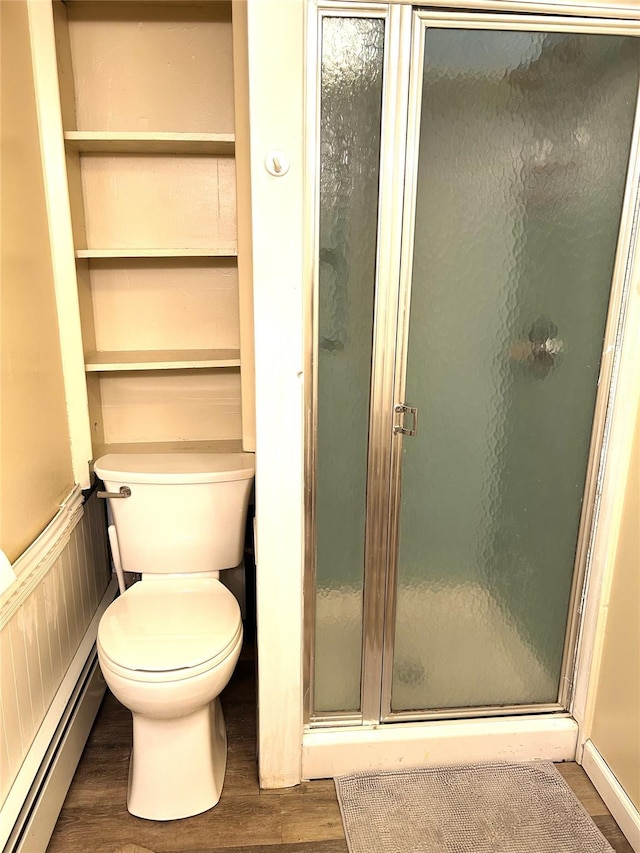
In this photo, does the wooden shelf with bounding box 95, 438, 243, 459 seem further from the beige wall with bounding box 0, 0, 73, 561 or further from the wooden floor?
the wooden floor

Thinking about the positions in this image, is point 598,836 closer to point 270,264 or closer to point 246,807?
point 246,807

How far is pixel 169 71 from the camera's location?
1.99 m

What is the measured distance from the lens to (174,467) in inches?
78.4

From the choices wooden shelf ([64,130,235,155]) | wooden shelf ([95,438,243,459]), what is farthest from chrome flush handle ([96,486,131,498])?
wooden shelf ([64,130,235,155])

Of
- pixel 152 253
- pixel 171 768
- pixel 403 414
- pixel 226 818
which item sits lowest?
pixel 226 818

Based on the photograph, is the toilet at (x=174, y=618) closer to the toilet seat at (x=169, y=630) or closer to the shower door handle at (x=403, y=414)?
the toilet seat at (x=169, y=630)

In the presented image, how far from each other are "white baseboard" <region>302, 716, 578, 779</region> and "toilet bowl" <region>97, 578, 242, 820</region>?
1.01ft

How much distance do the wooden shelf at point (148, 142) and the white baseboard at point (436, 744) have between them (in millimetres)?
1777

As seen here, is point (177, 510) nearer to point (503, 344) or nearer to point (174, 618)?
point (174, 618)

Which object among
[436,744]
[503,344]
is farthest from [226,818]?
[503,344]

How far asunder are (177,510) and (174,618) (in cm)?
34

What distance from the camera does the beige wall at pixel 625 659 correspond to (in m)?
1.66

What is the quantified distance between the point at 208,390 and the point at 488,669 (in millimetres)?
1302

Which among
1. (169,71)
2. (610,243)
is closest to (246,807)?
(610,243)
